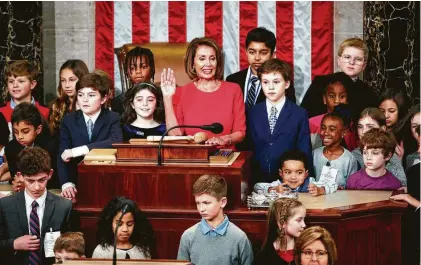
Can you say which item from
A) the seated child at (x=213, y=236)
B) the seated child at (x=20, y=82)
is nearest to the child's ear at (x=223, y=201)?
the seated child at (x=213, y=236)

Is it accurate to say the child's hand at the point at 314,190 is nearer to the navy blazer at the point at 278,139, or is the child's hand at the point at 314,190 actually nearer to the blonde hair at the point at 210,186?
the navy blazer at the point at 278,139

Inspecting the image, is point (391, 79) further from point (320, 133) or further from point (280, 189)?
point (280, 189)

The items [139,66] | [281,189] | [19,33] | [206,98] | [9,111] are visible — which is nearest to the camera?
[281,189]

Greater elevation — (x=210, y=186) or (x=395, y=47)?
(x=395, y=47)

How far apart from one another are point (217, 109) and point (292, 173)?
0.81 m

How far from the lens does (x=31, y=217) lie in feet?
25.7

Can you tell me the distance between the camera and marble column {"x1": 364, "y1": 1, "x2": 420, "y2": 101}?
424 inches

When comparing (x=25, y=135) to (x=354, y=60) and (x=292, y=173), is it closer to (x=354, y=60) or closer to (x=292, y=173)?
(x=292, y=173)

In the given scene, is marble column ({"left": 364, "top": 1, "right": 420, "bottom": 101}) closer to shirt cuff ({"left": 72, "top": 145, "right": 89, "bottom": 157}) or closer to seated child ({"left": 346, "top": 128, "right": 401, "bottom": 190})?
seated child ({"left": 346, "top": 128, "right": 401, "bottom": 190})

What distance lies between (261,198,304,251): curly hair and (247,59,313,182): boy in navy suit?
1.02m

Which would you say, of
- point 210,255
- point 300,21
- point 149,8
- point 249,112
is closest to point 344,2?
point 300,21

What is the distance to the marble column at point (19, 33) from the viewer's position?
10.9 meters

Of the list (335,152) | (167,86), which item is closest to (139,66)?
(167,86)

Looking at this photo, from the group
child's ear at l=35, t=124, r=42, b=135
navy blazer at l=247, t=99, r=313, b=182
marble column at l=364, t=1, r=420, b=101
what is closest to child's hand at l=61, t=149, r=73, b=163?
child's ear at l=35, t=124, r=42, b=135
